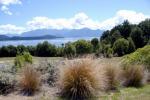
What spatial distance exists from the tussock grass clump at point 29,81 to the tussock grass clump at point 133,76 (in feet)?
8.23

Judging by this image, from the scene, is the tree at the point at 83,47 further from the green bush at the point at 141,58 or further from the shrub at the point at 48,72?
the shrub at the point at 48,72

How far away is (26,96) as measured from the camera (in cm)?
676

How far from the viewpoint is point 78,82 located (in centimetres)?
662

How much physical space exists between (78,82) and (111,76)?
1221mm

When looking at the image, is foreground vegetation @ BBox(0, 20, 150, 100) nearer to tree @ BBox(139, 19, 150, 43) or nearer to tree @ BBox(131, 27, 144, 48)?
tree @ BBox(131, 27, 144, 48)

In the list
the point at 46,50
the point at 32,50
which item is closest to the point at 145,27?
the point at 46,50

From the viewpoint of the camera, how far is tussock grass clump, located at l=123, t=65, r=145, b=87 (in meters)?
8.15

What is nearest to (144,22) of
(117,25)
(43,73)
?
(117,25)

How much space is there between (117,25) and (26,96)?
5704cm

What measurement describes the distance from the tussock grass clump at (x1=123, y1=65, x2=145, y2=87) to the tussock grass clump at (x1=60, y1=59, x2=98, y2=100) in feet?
5.62

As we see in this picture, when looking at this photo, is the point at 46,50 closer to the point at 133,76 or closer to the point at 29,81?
the point at 133,76

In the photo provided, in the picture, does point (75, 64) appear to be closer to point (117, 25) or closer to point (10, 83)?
point (10, 83)

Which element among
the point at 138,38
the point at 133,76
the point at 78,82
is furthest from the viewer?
the point at 138,38

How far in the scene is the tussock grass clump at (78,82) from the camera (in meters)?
6.62
